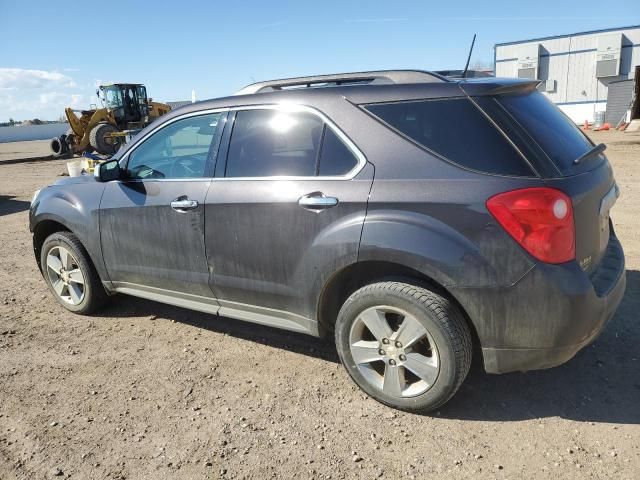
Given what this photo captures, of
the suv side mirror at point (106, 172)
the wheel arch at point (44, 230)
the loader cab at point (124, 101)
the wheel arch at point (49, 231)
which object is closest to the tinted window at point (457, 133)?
the suv side mirror at point (106, 172)

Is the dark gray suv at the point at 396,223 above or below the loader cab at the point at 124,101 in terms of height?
below

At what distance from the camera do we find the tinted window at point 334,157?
2.84 metres

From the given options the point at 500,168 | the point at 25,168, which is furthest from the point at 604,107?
the point at 500,168

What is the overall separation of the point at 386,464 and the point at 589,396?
1.32 metres

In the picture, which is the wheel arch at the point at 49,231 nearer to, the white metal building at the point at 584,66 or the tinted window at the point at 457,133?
the tinted window at the point at 457,133

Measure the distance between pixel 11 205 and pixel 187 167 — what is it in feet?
30.4

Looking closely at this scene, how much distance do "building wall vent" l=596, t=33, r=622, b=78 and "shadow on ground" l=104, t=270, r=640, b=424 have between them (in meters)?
31.3

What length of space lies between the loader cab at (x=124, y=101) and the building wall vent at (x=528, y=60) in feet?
75.8

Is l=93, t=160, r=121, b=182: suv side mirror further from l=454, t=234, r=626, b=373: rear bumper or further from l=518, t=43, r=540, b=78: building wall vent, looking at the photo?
l=518, t=43, r=540, b=78: building wall vent

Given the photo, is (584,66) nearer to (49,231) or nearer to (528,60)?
(528,60)

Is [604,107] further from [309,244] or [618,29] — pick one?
[309,244]

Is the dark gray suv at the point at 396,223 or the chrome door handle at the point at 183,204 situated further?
the chrome door handle at the point at 183,204

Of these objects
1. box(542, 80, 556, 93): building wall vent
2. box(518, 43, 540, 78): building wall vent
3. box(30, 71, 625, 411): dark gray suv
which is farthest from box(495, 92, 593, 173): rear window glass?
box(542, 80, 556, 93): building wall vent

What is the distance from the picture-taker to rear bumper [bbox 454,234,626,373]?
236 centimetres
